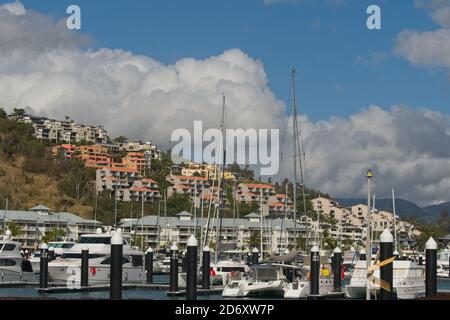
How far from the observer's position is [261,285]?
137 feet

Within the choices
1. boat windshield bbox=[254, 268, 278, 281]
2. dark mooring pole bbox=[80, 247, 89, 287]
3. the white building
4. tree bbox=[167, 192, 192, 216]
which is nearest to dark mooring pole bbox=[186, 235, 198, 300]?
boat windshield bbox=[254, 268, 278, 281]

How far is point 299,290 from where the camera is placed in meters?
40.4

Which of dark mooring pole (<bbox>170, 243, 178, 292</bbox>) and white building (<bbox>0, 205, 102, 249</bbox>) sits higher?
white building (<bbox>0, 205, 102, 249</bbox>)

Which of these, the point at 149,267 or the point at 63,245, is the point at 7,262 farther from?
the point at 63,245

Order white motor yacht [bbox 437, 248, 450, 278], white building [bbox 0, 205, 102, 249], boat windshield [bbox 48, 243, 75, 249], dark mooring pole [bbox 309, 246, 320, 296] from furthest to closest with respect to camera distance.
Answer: white building [bbox 0, 205, 102, 249], white motor yacht [bbox 437, 248, 450, 278], boat windshield [bbox 48, 243, 75, 249], dark mooring pole [bbox 309, 246, 320, 296]

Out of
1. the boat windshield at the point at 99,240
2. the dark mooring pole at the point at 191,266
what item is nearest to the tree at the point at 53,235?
the boat windshield at the point at 99,240

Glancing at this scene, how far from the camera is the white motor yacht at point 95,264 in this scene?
46.7 metres

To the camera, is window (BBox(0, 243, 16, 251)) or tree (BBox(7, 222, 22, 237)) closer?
window (BBox(0, 243, 16, 251))

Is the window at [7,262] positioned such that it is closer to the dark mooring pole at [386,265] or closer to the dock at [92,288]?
the dock at [92,288]

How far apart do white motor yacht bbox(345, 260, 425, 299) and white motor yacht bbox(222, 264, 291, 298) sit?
3.49 m

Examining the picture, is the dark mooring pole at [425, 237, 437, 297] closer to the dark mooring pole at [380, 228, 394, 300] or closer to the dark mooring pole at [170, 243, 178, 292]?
the dark mooring pole at [380, 228, 394, 300]

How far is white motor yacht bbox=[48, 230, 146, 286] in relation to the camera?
4666 cm
